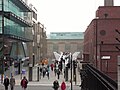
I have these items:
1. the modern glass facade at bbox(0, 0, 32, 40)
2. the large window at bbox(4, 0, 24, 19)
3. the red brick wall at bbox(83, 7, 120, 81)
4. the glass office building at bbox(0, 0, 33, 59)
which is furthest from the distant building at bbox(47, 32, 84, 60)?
the large window at bbox(4, 0, 24, 19)

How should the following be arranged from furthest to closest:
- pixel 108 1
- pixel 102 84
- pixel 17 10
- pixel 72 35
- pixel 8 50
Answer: pixel 72 35, pixel 108 1, pixel 17 10, pixel 8 50, pixel 102 84

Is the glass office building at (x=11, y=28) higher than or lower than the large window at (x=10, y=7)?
lower

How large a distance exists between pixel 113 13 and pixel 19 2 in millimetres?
19266

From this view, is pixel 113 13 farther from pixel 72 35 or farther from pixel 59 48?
pixel 72 35

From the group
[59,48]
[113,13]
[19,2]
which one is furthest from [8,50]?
[59,48]

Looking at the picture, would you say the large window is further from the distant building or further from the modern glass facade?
the distant building

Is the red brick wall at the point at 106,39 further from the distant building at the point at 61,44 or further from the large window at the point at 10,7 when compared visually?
the distant building at the point at 61,44

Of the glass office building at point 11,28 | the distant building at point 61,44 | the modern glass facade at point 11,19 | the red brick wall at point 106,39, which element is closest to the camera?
the glass office building at point 11,28

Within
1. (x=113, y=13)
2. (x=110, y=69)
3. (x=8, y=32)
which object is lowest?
(x=110, y=69)

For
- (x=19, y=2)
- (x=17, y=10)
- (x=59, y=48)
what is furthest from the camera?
(x=59, y=48)

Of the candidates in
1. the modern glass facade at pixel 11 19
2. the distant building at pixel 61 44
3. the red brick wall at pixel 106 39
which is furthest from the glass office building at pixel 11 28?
the distant building at pixel 61 44

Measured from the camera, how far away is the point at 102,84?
25.5 feet

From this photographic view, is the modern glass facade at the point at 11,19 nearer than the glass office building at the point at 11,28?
No

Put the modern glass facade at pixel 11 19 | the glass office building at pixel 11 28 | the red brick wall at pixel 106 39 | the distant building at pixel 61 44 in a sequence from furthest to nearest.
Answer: the distant building at pixel 61 44 < the red brick wall at pixel 106 39 < the modern glass facade at pixel 11 19 < the glass office building at pixel 11 28
